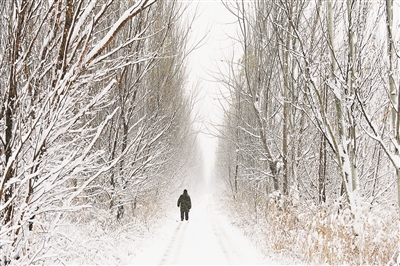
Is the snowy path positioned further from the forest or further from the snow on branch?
the snow on branch

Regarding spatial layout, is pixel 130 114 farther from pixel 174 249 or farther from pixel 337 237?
pixel 337 237

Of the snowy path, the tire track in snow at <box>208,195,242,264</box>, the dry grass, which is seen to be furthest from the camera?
the tire track in snow at <box>208,195,242,264</box>

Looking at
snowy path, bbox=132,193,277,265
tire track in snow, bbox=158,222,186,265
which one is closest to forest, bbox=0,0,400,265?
snowy path, bbox=132,193,277,265

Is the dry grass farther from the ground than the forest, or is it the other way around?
the forest

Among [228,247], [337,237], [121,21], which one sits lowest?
[228,247]

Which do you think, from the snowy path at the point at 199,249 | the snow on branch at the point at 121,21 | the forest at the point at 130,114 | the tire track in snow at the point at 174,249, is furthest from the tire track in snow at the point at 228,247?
the snow on branch at the point at 121,21

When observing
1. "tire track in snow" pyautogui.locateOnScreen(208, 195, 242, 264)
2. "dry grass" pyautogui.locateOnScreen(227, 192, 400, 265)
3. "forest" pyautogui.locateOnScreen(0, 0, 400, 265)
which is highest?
"forest" pyautogui.locateOnScreen(0, 0, 400, 265)

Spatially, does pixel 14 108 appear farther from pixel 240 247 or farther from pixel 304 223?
pixel 240 247

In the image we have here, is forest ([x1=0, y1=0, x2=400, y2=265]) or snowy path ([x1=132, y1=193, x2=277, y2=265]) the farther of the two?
snowy path ([x1=132, y1=193, x2=277, y2=265])

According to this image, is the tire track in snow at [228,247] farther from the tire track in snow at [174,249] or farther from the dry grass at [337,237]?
the tire track in snow at [174,249]

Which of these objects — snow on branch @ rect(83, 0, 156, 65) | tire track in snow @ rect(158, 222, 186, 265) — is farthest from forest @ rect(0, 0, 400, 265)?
tire track in snow @ rect(158, 222, 186, 265)

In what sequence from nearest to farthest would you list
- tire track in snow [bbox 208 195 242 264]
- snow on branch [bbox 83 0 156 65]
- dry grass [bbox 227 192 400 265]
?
1. snow on branch [bbox 83 0 156 65]
2. dry grass [bbox 227 192 400 265]
3. tire track in snow [bbox 208 195 242 264]

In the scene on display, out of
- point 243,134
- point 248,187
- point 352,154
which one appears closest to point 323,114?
point 352,154

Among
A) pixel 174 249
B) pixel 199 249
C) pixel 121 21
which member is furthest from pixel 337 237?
pixel 121 21
